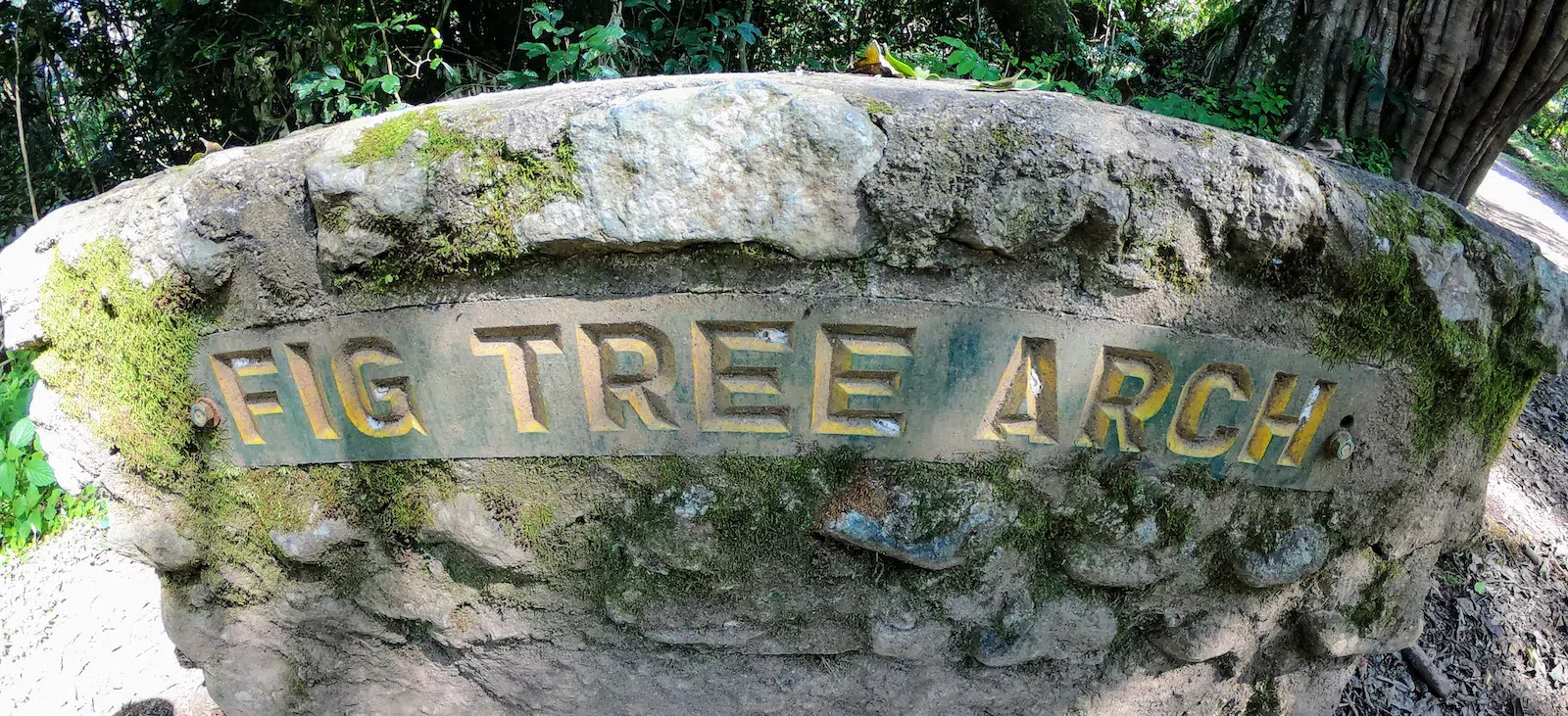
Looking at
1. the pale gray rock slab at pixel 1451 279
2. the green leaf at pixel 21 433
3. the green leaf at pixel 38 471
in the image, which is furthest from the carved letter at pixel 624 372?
the green leaf at pixel 38 471

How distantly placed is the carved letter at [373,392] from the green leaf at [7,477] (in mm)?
1995

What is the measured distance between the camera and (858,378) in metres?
1.31

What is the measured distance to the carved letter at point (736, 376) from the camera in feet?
4.23

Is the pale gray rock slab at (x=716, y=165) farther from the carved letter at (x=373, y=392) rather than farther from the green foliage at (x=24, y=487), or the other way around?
the green foliage at (x=24, y=487)

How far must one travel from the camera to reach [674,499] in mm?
1417

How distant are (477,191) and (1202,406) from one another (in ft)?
3.96

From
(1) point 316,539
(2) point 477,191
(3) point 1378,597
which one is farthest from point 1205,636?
(1) point 316,539

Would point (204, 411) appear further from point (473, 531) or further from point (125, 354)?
point (473, 531)

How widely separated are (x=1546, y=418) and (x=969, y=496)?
2808 mm

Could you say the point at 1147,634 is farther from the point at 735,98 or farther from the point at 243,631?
the point at 243,631

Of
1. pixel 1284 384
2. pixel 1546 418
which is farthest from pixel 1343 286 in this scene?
pixel 1546 418

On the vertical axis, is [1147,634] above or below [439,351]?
below

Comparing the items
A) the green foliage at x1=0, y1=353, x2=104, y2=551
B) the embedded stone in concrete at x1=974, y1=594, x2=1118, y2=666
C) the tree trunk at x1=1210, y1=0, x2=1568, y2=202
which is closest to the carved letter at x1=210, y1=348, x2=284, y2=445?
the embedded stone in concrete at x1=974, y1=594, x2=1118, y2=666

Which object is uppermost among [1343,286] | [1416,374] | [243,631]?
[1343,286]
